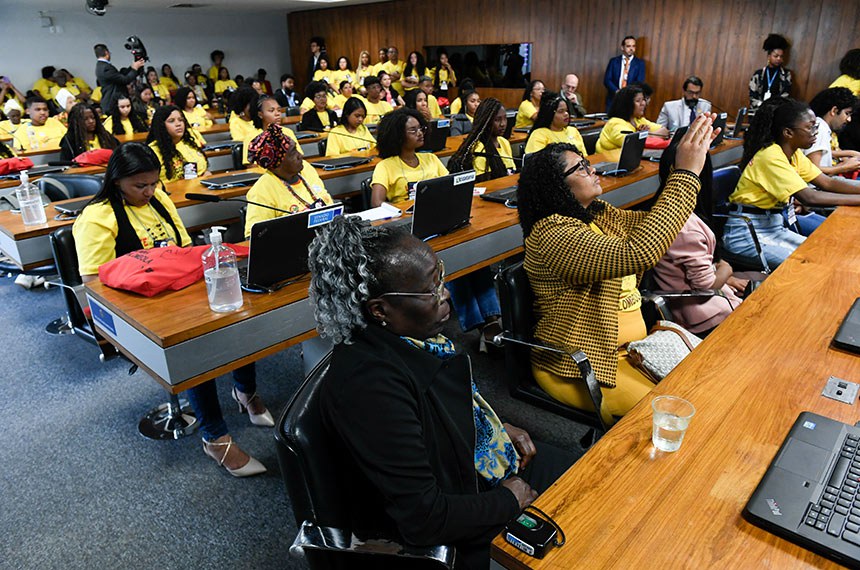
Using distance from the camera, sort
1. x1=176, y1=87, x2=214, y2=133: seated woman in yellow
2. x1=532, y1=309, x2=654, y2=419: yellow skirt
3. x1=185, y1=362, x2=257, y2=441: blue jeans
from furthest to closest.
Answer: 1. x1=176, y1=87, x2=214, y2=133: seated woman in yellow
2. x1=185, y1=362, x2=257, y2=441: blue jeans
3. x1=532, y1=309, x2=654, y2=419: yellow skirt

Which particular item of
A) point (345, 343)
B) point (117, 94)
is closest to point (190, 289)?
point (345, 343)

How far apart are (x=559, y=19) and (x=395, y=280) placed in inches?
368

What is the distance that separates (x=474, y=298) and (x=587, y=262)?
1.41 metres

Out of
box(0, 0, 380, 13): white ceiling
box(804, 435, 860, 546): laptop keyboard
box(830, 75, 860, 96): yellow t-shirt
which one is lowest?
box(804, 435, 860, 546): laptop keyboard

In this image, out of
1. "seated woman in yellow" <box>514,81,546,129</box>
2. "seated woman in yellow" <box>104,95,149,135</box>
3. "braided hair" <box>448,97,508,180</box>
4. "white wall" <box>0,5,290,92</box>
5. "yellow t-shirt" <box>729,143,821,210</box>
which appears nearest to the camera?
"yellow t-shirt" <box>729,143,821,210</box>

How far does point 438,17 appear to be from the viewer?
35.0ft

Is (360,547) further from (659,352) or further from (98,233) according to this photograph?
(98,233)

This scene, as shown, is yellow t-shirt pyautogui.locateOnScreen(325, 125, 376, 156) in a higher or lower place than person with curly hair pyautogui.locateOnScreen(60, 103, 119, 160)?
lower

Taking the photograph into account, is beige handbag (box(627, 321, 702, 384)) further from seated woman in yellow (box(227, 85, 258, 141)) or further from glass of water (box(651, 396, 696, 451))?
seated woman in yellow (box(227, 85, 258, 141))

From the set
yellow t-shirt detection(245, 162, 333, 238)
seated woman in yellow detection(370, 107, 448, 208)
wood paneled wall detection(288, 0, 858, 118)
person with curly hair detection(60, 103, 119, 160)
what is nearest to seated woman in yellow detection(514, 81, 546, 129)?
wood paneled wall detection(288, 0, 858, 118)

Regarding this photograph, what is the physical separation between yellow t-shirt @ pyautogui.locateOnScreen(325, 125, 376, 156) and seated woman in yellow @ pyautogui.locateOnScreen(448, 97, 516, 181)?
1377 millimetres

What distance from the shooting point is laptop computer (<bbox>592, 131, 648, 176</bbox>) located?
3467 mm

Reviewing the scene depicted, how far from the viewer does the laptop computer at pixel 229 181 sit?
10.7 feet

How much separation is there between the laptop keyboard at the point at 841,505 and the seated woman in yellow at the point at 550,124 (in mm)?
3327
